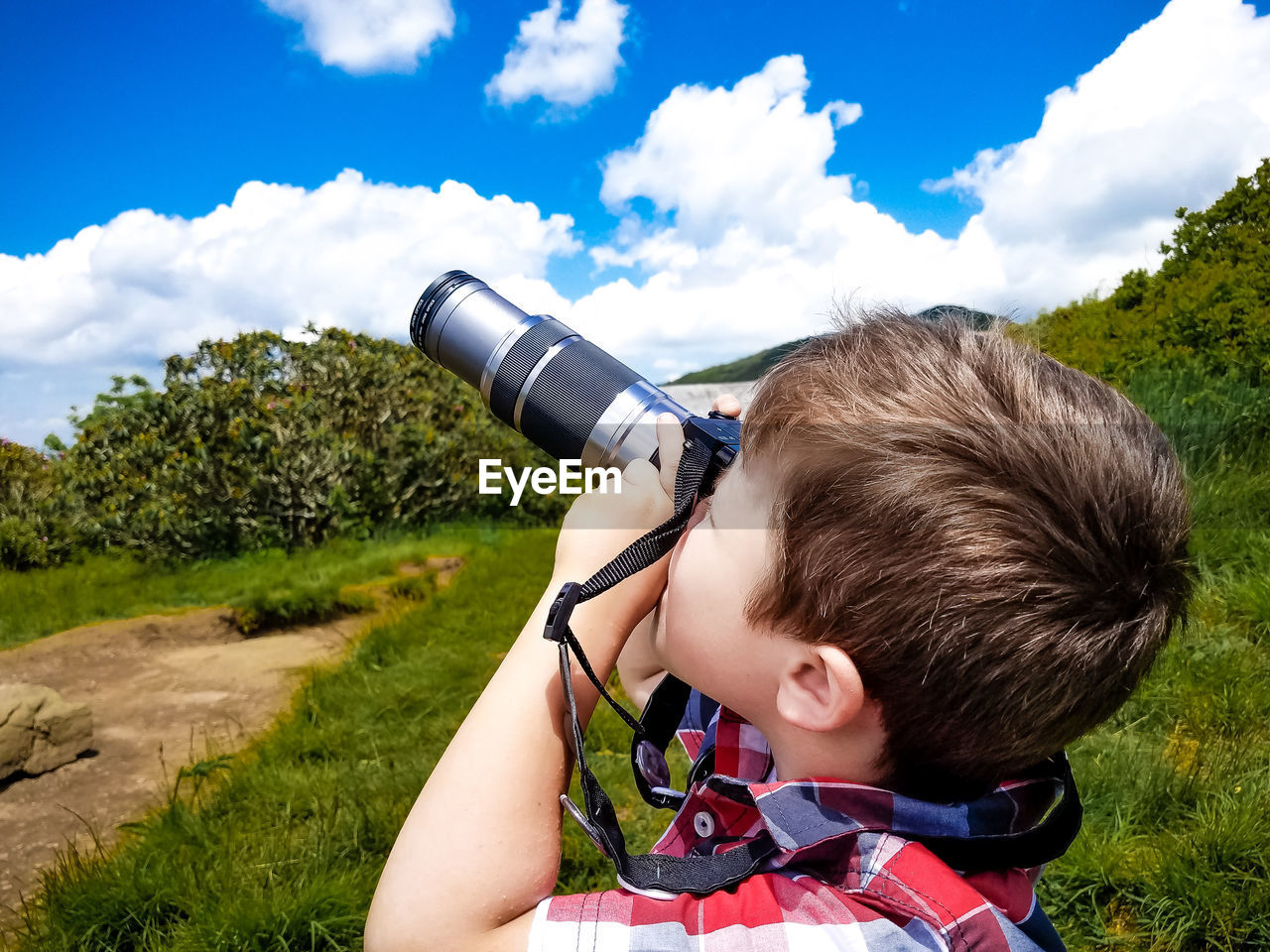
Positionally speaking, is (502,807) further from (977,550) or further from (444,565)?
(444,565)

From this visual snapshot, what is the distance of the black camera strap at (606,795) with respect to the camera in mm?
937

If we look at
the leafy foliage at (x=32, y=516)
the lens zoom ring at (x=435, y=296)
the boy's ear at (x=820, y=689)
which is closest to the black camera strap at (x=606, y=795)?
the boy's ear at (x=820, y=689)

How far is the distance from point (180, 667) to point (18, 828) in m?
1.79

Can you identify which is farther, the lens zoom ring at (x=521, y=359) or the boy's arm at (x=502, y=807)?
the lens zoom ring at (x=521, y=359)

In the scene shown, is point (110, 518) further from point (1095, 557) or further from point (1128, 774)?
point (1095, 557)

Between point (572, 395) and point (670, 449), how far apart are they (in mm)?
317

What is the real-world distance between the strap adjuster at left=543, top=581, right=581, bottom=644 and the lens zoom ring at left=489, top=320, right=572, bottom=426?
Answer: 63cm

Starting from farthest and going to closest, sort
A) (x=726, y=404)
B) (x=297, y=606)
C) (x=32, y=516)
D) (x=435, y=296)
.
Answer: (x=32, y=516) < (x=297, y=606) < (x=435, y=296) < (x=726, y=404)


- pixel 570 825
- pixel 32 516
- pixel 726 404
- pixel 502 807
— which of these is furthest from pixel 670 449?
pixel 32 516

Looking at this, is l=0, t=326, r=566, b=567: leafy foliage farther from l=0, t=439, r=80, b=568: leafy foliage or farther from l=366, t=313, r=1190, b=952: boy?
l=366, t=313, r=1190, b=952: boy

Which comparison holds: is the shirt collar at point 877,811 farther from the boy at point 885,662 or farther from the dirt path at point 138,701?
the dirt path at point 138,701

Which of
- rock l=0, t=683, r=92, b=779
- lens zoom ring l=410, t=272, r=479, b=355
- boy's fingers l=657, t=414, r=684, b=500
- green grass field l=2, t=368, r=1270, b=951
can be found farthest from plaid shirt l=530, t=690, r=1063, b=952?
rock l=0, t=683, r=92, b=779

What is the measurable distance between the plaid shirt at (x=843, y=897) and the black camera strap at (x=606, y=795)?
19 mm

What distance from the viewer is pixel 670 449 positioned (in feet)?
4.24
